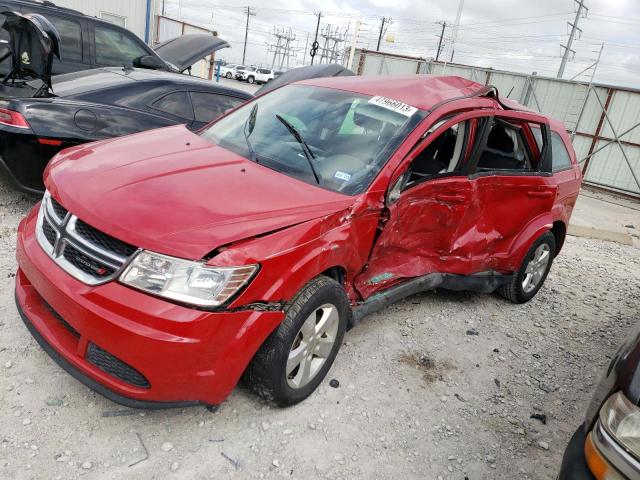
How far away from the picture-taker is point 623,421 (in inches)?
65.3

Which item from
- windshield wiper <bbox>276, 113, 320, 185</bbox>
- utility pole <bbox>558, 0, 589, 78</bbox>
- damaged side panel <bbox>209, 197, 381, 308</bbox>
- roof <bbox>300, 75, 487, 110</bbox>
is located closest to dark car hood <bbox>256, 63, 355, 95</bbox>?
roof <bbox>300, 75, 487, 110</bbox>

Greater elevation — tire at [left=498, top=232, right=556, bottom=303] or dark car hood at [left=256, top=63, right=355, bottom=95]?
dark car hood at [left=256, top=63, right=355, bottom=95]

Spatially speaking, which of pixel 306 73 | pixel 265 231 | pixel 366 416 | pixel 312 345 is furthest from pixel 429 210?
pixel 306 73

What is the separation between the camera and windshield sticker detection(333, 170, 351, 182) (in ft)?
9.17

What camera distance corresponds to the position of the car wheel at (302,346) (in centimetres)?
234

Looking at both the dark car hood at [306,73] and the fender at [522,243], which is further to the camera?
the dark car hood at [306,73]

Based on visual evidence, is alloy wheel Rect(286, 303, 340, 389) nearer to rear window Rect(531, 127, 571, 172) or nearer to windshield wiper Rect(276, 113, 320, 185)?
windshield wiper Rect(276, 113, 320, 185)

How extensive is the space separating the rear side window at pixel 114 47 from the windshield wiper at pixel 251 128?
14.0ft

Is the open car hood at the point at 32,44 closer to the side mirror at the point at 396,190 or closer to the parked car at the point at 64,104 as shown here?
the parked car at the point at 64,104

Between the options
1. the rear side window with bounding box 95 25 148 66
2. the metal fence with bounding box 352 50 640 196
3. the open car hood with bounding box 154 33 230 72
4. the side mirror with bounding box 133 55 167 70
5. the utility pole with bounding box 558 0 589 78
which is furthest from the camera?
the utility pole with bounding box 558 0 589 78

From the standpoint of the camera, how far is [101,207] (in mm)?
2193

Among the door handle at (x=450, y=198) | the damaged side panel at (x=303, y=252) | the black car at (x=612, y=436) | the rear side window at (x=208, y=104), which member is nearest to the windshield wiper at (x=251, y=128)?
the damaged side panel at (x=303, y=252)

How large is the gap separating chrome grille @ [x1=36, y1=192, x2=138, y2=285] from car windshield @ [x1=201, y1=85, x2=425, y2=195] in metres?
1.04

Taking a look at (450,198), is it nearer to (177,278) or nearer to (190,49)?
(177,278)
